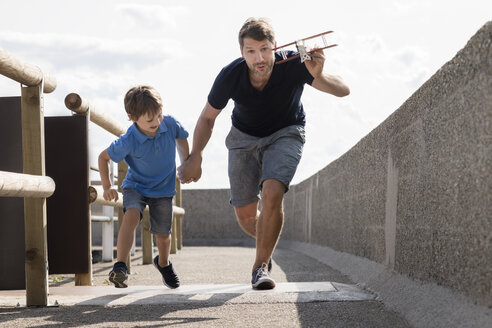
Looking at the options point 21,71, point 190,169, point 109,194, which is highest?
point 21,71

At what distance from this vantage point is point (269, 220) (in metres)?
4.01

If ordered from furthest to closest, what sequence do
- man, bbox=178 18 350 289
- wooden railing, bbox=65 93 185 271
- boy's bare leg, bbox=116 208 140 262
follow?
wooden railing, bbox=65 93 185 271, boy's bare leg, bbox=116 208 140 262, man, bbox=178 18 350 289

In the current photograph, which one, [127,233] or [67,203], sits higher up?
[67,203]

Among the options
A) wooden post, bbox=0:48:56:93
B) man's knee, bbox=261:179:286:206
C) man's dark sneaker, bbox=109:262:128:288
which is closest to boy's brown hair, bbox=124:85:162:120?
wooden post, bbox=0:48:56:93

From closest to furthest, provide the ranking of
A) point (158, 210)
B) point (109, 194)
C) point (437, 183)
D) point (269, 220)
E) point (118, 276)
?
point (437, 183) → point (118, 276) → point (269, 220) → point (109, 194) → point (158, 210)

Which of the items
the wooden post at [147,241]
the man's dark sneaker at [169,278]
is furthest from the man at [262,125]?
the wooden post at [147,241]

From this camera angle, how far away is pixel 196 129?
14.7 feet

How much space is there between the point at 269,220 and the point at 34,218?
136 cm

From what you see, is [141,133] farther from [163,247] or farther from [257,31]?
[257,31]

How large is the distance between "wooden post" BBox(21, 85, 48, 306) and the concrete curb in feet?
6.35

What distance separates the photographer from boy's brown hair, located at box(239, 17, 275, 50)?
13.1ft

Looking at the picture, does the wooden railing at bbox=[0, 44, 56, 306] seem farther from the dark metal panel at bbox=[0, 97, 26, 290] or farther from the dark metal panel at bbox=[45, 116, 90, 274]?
the dark metal panel at bbox=[45, 116, 90, 274]

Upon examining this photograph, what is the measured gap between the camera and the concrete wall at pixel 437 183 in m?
2.56

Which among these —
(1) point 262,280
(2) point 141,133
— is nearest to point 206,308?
(1) point 262,280
